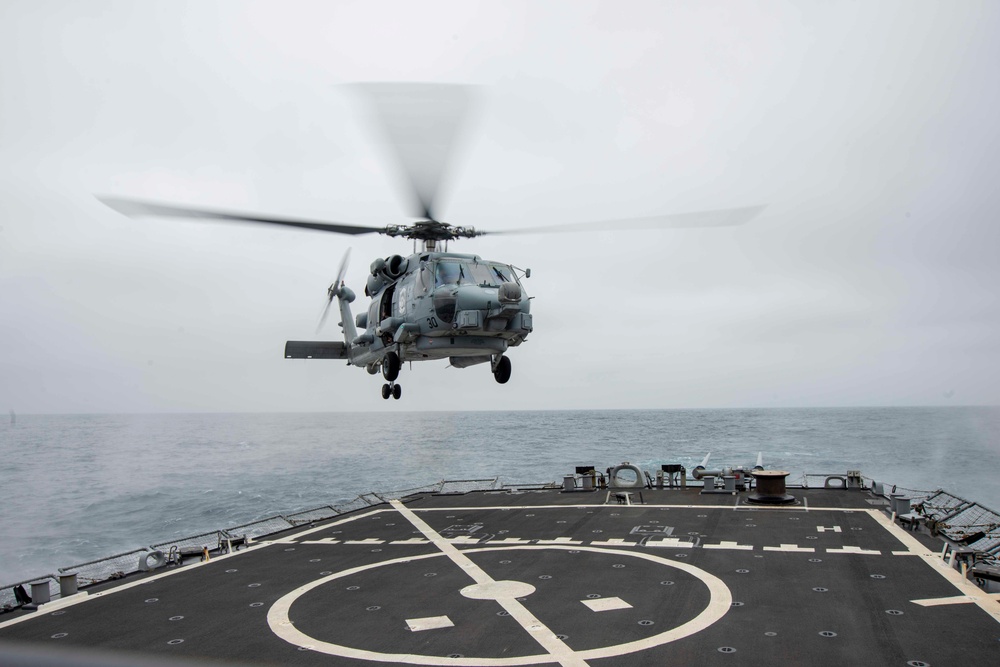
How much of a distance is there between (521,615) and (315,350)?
16.5 metres

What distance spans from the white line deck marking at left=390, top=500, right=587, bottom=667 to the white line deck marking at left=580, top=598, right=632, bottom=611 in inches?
46.1

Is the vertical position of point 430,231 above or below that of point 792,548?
above

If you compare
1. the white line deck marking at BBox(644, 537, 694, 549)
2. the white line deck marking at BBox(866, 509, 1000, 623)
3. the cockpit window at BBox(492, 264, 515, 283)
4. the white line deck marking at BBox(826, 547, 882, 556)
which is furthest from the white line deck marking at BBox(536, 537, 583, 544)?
the white line deck marking at BBox(866, 509, 1000, 623)

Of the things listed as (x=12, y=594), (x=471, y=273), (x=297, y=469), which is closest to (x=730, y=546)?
(x=471, y=273)

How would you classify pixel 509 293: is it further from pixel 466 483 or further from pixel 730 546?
pixel 466 483

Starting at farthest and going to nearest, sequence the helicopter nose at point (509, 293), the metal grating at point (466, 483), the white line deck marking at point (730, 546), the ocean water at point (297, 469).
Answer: the ocean water at point (297, 469) → the metal grating at point (466, 483) → the helicopter nose at point (509, 293) → the white line deck marking at point (730, 546)

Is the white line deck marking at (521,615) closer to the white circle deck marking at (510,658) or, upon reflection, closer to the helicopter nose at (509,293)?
the white circle deck marking at (510,658)

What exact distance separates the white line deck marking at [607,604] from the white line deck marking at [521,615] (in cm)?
117

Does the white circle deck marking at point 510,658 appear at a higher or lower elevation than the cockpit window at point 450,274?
lower

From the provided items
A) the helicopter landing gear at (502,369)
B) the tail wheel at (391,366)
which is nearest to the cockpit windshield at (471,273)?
the helicopter landing gear at (502,369)

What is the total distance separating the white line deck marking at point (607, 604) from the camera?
41.6 feet

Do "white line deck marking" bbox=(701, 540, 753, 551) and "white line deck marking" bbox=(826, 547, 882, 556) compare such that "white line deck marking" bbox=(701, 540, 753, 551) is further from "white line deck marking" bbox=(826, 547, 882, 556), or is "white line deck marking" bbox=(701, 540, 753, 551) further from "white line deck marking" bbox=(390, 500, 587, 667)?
"white line deck marking" bbox=(390, 500, 587, 667)

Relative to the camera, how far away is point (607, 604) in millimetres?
12906

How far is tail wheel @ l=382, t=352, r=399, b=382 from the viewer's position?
23.4 metres
